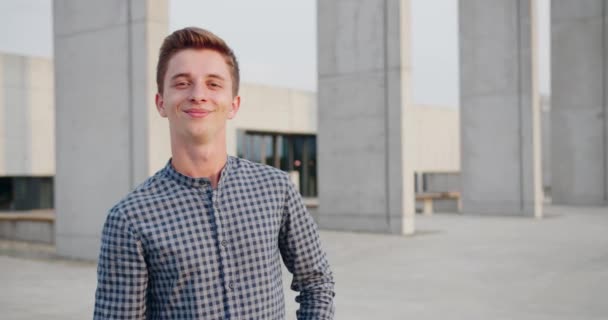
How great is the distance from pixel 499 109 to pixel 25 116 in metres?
15.1

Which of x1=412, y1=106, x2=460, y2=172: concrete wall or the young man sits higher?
x1=412, y1=106, x2=460, y2=172: concrete wall

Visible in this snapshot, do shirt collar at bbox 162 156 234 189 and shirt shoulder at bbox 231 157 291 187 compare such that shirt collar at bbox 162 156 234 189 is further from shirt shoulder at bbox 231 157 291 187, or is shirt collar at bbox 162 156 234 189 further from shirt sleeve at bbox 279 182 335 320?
shirt sleeve at bbox 279 182 335 320

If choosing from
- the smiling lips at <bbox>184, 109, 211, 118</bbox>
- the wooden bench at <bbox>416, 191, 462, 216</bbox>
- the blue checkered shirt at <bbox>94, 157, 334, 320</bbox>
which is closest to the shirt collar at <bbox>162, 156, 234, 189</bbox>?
the blue checkered shirt at <bbox>94, 157, 334, 320</bbox>

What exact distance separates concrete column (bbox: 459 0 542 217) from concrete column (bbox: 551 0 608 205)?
229 inches

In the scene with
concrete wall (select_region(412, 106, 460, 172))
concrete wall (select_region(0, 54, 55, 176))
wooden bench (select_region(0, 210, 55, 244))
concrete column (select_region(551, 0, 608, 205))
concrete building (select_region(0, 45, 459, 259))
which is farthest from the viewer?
concrete wall (select_region(412, 106, 460, 172))

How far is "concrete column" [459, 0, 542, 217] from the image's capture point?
18.2 metres

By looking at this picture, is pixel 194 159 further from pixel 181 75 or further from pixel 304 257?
pixel 304 257

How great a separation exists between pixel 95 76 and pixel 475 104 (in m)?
12.2

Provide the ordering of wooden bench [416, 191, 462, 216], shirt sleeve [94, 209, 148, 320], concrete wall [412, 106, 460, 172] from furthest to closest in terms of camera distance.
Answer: concrete wall [412, 106, 460, 172] → wooden bench [416, 191, 462, 216] → shirt sleeve [94, 209, 148, 320]

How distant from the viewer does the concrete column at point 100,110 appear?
9375 mm

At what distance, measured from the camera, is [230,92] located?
1771mm

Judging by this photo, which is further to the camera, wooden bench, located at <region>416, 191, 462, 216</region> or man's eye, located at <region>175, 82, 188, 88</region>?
wooden bench, located at <region>416, 191, 462, 216</region>

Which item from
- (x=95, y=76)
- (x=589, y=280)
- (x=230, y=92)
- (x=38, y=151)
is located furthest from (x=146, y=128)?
(x=38, y=151)

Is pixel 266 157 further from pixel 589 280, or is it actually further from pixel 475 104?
pixel 589 280
